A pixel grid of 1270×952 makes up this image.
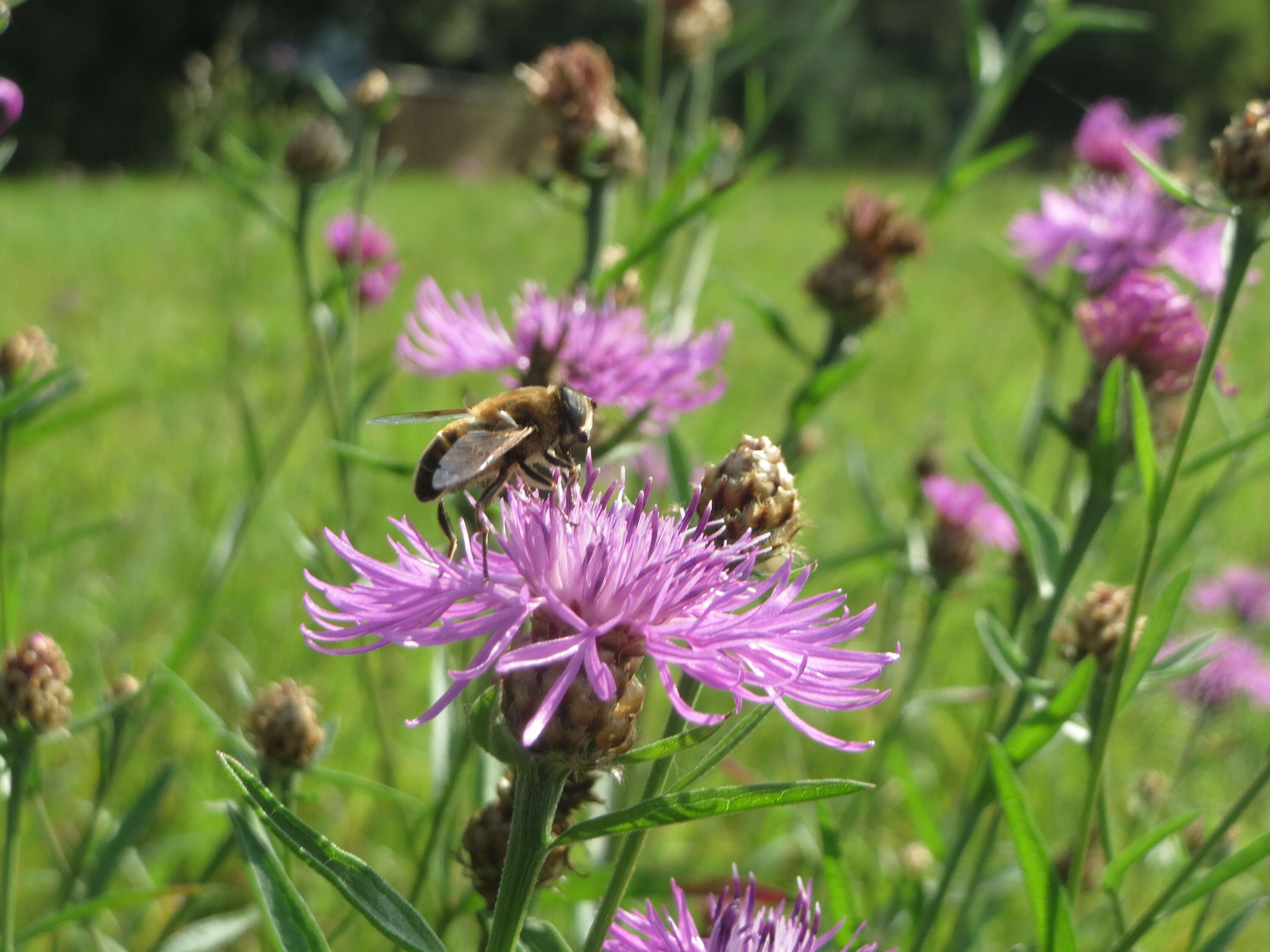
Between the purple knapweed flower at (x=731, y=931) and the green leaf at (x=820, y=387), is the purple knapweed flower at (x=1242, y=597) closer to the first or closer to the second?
the green leaf at (x=820, y=387)

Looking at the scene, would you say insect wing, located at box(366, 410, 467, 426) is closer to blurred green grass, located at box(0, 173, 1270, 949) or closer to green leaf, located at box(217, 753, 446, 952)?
blurred green grass, located at box(0, 173, 1270, 949)

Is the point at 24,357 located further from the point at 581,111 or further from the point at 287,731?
the point at 581,111

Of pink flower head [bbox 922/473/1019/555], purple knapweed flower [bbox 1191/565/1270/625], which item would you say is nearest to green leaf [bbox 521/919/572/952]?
pink flower head [bbox 922/473/1019/555]

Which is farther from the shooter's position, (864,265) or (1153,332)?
(864,265)

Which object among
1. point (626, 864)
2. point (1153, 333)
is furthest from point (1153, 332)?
point (626, 864)

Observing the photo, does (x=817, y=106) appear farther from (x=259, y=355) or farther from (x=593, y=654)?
(x=593, y=654)

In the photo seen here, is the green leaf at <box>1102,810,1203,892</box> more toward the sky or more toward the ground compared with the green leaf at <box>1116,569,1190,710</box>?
more toward the ground
